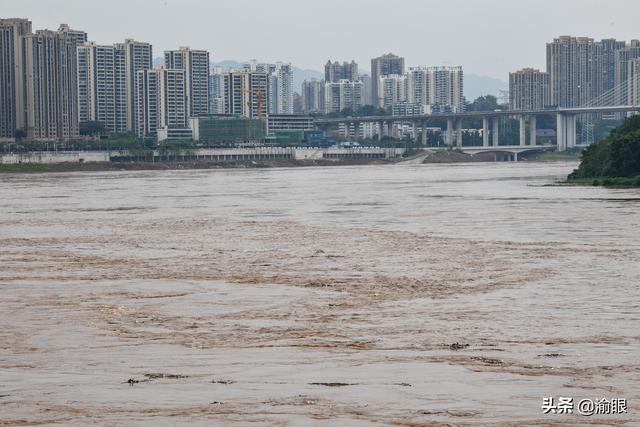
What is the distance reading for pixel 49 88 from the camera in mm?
139250

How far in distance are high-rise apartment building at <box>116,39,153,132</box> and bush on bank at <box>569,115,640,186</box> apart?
122 metres

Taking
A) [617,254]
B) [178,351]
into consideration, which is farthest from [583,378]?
[617,254]

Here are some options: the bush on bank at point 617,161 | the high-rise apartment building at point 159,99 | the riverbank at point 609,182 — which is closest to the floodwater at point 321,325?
the riverbank at point 609,182

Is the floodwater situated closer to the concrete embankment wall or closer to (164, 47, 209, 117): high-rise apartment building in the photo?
the concrete embankment wall

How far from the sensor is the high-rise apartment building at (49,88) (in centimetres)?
13775

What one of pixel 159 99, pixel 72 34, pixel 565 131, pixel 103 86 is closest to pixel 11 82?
pixel 72 34

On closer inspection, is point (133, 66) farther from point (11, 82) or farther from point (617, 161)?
point (617, 161)

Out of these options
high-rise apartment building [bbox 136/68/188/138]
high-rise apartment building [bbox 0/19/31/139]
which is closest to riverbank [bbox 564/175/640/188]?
high-rise apartment building [bbox 0/19/31/139]

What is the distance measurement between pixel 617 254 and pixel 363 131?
17452 cm

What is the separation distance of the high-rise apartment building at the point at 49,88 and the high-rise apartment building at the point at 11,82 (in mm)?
712

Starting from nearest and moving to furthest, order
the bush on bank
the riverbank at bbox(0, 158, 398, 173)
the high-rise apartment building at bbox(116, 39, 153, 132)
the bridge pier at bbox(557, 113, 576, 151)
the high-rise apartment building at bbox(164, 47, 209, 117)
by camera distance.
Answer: the bush on bank < the riverbank at bbox(0, 158, 398, 173) < the bridge pier at bbox(557, 113, 576, 151) < the high-rise apartment building at bbox(116, 39, 153, 132) < the high-rise apartment building at bbox(164, 47, 209, 117)

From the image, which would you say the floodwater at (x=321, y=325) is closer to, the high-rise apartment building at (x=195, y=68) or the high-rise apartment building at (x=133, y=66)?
the high-rise apartment building at (x=133, y=66)

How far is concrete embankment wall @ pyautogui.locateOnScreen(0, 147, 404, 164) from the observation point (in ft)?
370

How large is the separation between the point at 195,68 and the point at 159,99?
738 inches
